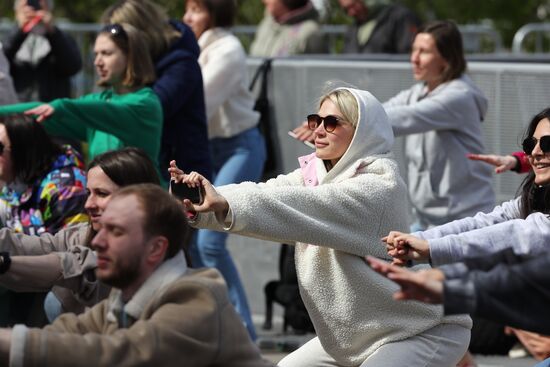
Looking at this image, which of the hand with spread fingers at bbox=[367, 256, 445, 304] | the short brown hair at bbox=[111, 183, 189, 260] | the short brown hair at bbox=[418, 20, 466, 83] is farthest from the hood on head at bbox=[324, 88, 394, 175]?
the short brown hair at bbox=[418, 20, 466, 83]

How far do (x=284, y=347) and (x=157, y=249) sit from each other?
14.3 ft

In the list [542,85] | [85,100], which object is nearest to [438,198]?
[542,85]

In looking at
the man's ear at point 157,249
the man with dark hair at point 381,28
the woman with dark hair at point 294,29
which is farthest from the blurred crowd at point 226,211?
the man with dark hair at point 381,28

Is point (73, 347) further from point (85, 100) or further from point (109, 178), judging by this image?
point (85, 100)

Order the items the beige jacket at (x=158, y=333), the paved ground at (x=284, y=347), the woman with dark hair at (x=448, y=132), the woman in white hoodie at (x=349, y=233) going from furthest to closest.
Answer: the paved ground at (x=284, y=347)
the woman with dark hair at (x=448, y=132)
the woman in white hoodie at (x=349, y=233)
the beige jacket at (x=158, y=333)

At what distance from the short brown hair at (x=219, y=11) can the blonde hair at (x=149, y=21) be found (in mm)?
669

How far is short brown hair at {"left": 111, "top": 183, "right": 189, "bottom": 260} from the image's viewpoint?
14.4ft

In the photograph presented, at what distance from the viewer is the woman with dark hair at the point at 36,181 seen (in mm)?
6621

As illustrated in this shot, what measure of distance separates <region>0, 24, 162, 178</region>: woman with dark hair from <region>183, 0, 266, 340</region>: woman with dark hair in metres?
0.85

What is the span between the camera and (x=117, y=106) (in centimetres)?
757

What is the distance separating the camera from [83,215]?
6574mm

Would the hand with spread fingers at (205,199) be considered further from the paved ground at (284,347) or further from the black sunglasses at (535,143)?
the paved ground at (284,347)

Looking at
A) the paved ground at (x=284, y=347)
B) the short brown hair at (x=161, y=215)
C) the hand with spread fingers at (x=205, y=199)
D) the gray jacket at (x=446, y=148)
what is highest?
the short brown hair at (x=161, y=215)

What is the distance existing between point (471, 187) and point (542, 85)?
101cm
